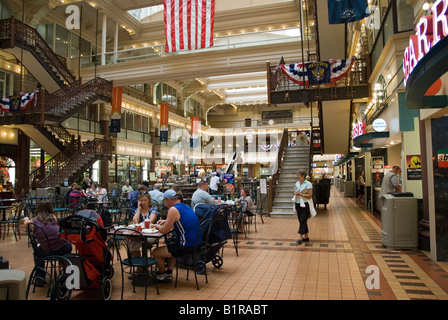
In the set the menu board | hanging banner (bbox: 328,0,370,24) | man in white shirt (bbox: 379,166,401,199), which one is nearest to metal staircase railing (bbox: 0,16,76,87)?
hanging banner (bbox: 328,0,370,24)

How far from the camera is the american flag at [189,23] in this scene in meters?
12.7

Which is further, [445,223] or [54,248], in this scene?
[445,223]

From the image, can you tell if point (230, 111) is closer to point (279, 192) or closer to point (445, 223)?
point (279, 192)

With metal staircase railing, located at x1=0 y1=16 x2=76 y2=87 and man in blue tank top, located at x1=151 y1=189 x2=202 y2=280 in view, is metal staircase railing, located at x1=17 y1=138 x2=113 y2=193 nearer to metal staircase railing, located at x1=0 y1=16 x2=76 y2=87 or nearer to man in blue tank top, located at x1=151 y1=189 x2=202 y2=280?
metal staircase railing, located at x1=0 y1=16 x2=76 y2=87

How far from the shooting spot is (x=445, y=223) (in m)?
5.90

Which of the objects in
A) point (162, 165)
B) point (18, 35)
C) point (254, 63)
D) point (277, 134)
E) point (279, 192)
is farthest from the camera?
point (277, 134)

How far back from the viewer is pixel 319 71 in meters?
12.6

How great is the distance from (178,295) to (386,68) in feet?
31.0

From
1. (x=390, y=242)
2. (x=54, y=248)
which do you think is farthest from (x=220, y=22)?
(x=54, y=248)

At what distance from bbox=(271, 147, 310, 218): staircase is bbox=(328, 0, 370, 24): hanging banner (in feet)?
21.1

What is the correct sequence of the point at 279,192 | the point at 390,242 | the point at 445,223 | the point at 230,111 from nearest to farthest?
the point at 445,223 → the point at 390,242 → the point at 279,192 → the point at 230,111

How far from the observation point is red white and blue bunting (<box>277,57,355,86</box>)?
489 inches

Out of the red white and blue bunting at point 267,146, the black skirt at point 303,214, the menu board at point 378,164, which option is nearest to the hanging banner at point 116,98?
the menu board at point 378,164

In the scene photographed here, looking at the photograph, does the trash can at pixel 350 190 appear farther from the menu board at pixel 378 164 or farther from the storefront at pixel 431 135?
the storefront at pixel 431 135
